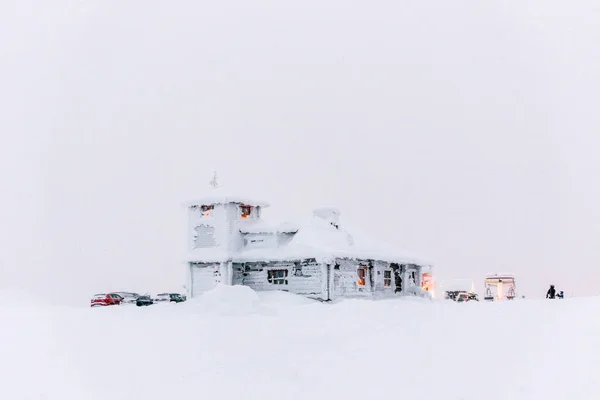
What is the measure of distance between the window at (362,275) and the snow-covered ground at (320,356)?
18052 mm

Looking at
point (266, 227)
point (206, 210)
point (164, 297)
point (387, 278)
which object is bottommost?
point (164, 297)

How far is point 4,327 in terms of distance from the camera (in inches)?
905

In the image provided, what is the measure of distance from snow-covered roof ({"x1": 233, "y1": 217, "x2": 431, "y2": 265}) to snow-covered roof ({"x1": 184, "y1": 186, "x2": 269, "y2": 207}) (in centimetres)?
361

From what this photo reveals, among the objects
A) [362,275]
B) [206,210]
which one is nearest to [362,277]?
[362,275]

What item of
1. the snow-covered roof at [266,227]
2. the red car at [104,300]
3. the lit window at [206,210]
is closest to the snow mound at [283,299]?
the snow-covered roof at [266,227]

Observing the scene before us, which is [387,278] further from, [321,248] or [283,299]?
[283,299]

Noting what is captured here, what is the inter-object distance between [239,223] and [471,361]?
28.3m

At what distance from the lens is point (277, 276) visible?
40531 millimetres

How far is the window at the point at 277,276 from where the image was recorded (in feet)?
132

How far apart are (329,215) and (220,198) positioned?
24.8 ft

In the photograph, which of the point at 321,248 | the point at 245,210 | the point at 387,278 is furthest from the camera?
the point at 387,278

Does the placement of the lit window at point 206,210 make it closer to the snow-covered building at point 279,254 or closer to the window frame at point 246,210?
the snow-covered building at point 279,254

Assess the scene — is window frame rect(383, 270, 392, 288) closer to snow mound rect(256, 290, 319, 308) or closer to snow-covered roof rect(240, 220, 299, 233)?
snow-covered roof rect(240, 220, 299, 233)

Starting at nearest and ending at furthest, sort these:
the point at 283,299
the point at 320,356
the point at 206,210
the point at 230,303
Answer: the point at 320,356
the point at 230,303
the point at 283,299
the point at 206,210
